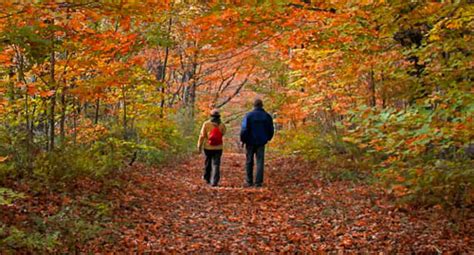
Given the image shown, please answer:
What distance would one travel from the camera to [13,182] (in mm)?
7926

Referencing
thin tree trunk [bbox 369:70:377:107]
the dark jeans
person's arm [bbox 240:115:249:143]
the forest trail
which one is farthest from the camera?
thin tree trunk [bbox 369:70:377:107]

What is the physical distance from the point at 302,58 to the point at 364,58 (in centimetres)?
343

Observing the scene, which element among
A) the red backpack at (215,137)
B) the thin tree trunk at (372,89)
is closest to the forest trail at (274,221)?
the red backpack at (215,137)

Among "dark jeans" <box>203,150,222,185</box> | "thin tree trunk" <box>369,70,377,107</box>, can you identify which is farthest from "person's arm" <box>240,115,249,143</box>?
"thin tree trunk" <box>369,70,377,107</box>

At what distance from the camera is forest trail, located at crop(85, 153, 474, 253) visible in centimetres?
679

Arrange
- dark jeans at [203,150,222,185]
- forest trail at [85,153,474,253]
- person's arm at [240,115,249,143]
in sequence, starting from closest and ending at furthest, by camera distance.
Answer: forest trail at [85,153,474,253]
person's arm at [240,115,249,143]
dark jeans at [203,150,222,185]

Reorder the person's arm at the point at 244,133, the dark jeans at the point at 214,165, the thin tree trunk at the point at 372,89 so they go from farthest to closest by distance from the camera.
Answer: the thin tree trunk at the point at 372,89, the dark jeans at the point at 214,165, the person's arm at the point at 244,133

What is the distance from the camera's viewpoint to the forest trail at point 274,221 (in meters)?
6.79

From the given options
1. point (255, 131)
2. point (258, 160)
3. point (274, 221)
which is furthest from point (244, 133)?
point (274, 221)

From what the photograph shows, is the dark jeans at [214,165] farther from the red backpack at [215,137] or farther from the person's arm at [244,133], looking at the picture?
the person's arm at [244,133]

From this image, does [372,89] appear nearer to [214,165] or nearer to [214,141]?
[214,141]

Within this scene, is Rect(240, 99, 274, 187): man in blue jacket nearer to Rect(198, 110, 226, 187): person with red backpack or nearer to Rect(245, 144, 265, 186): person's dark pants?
Rect(245, 144, 265, 186): person's dark pants

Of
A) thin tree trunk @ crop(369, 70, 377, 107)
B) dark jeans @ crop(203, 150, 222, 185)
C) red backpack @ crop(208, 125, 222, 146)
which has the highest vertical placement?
thin tree trunk @ crop(369, 70, 377, 107)

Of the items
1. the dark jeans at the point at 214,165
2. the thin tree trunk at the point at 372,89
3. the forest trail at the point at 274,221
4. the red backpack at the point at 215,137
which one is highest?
the thin tree trunk at the point at 372,89
